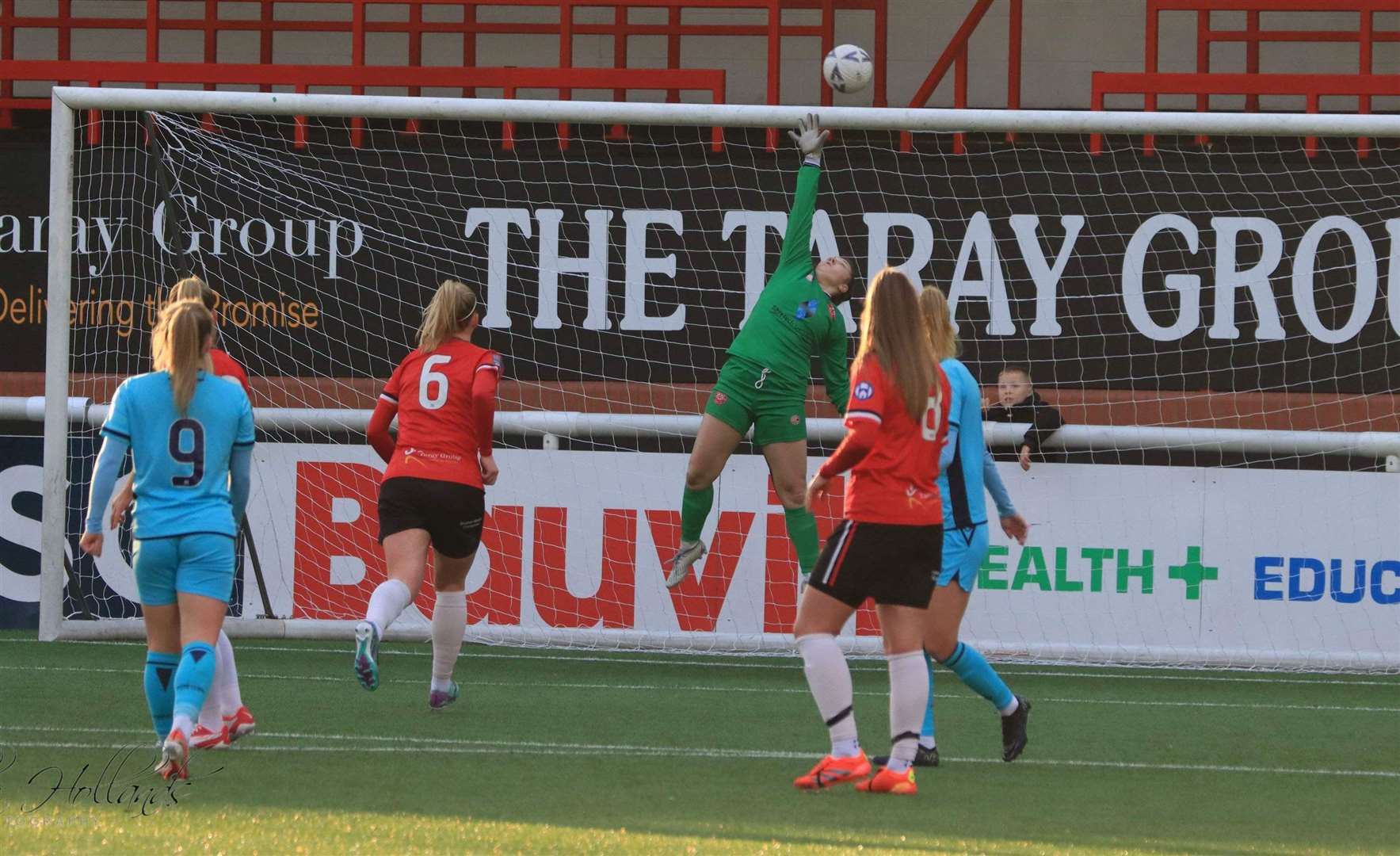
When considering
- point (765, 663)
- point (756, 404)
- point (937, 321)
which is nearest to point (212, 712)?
point (937, 321)

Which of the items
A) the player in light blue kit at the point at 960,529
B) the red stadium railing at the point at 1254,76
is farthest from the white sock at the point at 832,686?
the red stadium railing at the point at 1254,76

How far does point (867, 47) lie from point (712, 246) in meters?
4.95

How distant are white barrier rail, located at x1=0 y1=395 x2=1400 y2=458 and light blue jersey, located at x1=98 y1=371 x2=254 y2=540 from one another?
4715 mm

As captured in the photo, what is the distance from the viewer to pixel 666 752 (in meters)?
6.40

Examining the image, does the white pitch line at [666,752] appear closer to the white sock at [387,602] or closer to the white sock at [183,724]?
the white sock at [387,602]

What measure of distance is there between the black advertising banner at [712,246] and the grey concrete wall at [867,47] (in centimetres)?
440

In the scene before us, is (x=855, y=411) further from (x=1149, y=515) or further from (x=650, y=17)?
(x=650, y=17)

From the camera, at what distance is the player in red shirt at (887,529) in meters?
5.31

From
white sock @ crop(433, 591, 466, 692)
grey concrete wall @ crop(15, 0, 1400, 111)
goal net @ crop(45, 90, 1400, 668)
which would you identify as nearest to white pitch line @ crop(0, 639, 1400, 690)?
goal net @ crop(45, 90, 1400, 668)

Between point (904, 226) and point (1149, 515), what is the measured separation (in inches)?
92.5

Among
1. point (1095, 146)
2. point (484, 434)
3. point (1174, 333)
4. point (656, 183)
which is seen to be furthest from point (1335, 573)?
point (484, 434)

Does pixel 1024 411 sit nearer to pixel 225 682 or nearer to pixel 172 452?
pixel 225 682

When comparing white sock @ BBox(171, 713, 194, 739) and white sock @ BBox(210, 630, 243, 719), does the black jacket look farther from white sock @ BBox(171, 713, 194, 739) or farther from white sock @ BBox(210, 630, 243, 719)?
white sock @ BBox(171, 713, 194, 739)

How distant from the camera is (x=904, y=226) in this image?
430 inches
